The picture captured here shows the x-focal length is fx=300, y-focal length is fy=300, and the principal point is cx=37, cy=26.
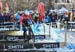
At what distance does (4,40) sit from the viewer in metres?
2.28

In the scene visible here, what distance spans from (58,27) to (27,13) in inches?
10.3

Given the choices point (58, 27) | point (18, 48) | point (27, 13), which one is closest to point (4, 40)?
point (18, 48)

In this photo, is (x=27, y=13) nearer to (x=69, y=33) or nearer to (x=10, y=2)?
(x=10, y=2)

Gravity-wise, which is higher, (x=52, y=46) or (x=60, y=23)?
(x=60, y=23)

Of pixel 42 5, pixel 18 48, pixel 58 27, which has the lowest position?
pixel 18 48

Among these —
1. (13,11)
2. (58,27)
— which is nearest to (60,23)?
(58,27)

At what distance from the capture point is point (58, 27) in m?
2.30

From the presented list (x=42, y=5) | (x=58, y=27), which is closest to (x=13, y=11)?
(x=42, y=5)

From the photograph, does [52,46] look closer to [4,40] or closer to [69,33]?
[69,33]

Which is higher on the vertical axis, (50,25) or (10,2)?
(10,2)

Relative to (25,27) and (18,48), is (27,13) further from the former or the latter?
(18,48)

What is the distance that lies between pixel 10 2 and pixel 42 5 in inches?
9.5

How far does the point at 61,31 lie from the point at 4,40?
0.44m

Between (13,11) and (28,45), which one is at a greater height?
(13,11)
